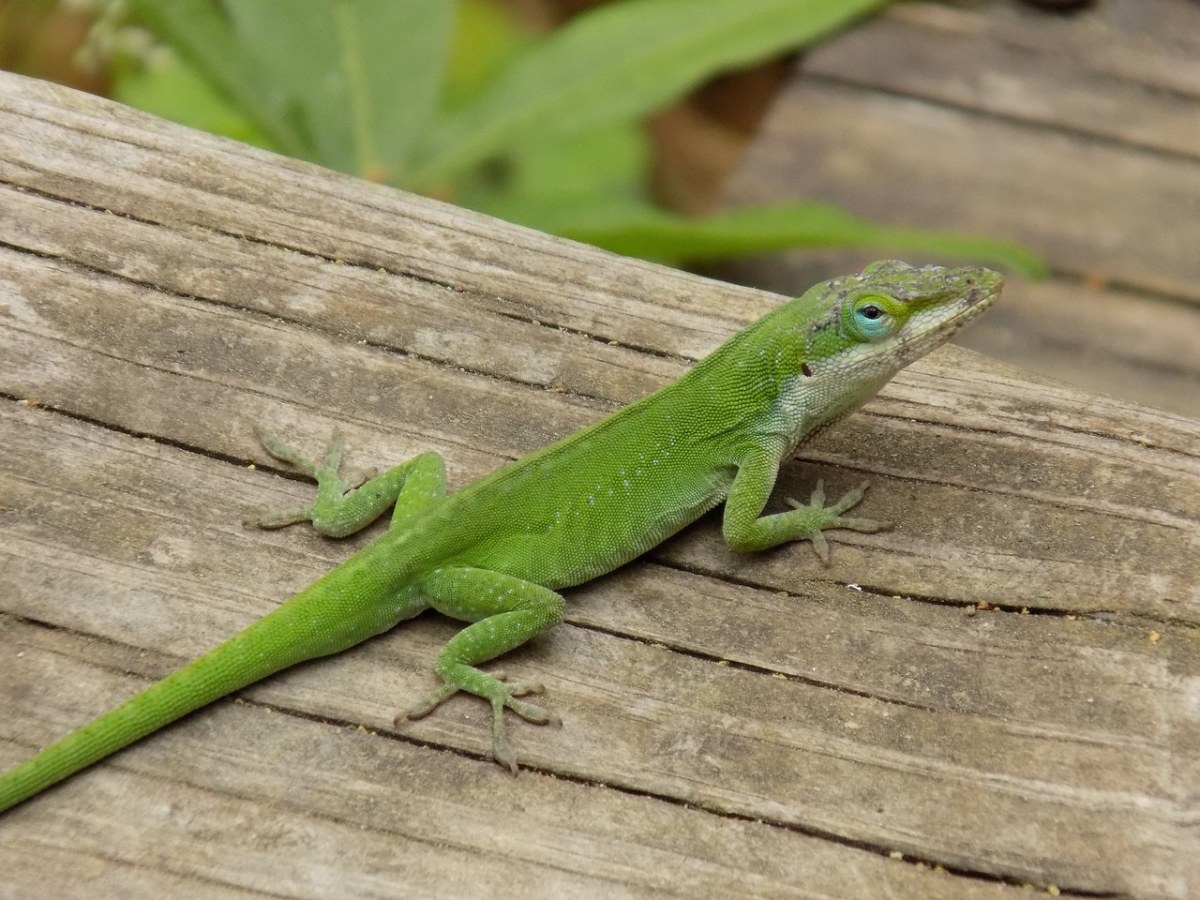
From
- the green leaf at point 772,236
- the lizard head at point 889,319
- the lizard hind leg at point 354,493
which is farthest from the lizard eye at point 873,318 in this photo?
the lizard hind leg at point 354,493

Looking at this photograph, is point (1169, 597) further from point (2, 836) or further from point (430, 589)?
→ point (2, 836)

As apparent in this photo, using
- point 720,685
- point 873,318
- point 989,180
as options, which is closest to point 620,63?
point 989,180

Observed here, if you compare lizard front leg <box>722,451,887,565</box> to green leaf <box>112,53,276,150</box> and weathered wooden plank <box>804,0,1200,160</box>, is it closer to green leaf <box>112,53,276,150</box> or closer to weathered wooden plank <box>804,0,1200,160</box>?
weathered wooden plank <box>804,0,1200,160</box>

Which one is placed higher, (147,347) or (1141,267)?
(1141,267)

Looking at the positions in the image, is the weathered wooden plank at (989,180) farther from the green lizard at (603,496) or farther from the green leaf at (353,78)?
the green lizard at (603,496)

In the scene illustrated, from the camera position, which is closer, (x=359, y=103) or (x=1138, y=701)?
(x=1138, y=701)

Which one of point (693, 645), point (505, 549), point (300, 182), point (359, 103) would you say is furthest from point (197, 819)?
point (359, 103)
